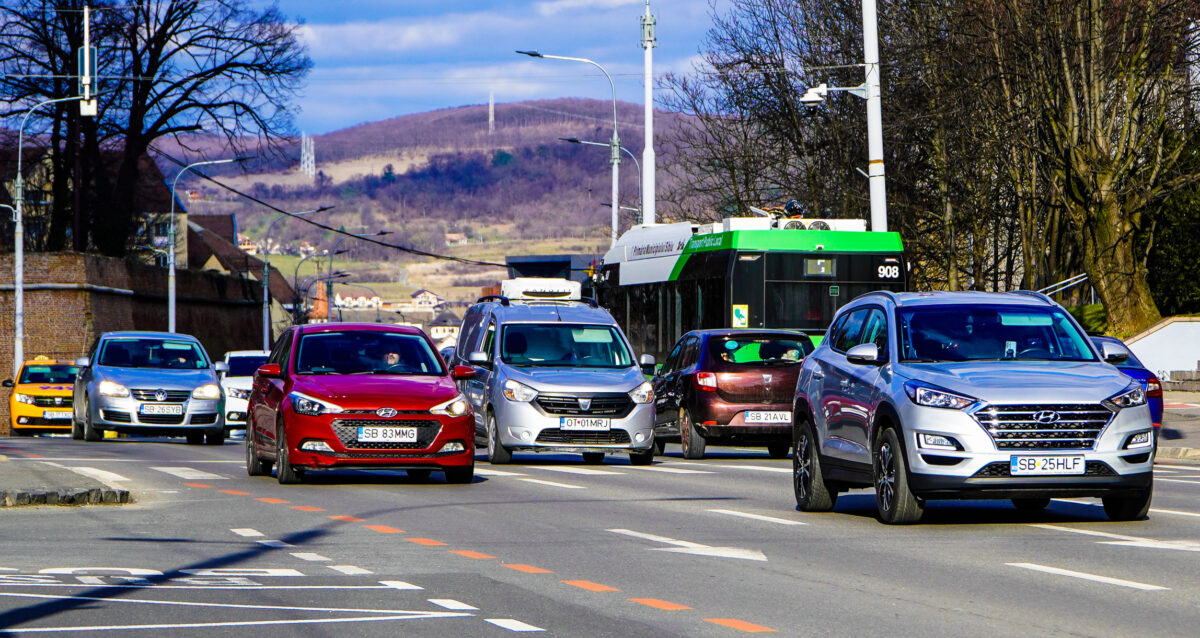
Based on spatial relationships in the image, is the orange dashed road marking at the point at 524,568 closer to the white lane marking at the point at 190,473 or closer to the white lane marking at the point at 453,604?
the white lane marking at the point at 453,604

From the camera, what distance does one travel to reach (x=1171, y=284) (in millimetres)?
42438

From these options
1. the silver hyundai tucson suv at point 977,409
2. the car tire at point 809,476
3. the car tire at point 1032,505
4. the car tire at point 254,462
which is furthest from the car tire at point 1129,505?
the car tire at point 254,462

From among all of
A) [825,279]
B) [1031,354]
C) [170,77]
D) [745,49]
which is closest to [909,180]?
[745,49]

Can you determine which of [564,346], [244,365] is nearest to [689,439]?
[564,346]

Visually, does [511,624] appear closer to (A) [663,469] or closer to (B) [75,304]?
(A) [663,469]

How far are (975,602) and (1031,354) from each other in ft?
14.9

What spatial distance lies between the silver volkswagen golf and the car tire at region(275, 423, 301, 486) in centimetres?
1034

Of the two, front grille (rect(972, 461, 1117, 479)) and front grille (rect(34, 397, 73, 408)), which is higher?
front grille (rect(972, 461, 1117, 479))

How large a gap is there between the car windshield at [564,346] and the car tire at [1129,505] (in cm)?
991

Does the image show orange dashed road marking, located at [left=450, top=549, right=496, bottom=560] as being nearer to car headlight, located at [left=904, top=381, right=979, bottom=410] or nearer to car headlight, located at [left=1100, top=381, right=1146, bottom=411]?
car headlight, located at [left=904, top=381, right=979, bottom=410]

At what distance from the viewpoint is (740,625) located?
323 inches

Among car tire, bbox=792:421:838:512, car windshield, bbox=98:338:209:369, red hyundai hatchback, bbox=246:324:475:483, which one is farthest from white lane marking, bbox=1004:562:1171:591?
car windshield, bbox=98:338:209:369

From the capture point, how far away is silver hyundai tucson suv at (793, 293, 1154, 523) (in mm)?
12125

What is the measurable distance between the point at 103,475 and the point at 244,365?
19439 mm
